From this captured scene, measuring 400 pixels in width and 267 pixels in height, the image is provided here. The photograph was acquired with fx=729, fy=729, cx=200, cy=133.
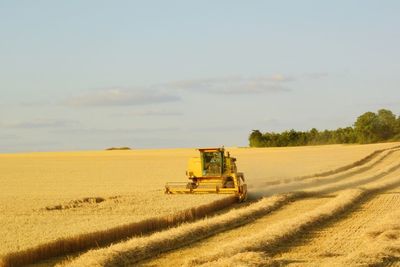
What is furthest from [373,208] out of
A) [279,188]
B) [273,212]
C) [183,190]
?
[279,188]

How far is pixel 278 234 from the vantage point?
615 inches

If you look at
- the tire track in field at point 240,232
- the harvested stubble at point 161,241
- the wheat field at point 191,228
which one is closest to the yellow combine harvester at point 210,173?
the wheat field at point 191,228

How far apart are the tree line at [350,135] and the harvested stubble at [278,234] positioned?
8238cm

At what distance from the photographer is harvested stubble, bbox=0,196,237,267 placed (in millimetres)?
12734

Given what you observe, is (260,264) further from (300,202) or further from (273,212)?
(300,202)

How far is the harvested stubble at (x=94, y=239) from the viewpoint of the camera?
41.8 ft

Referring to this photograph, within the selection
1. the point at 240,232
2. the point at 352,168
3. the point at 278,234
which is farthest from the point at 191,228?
the point at 352,168

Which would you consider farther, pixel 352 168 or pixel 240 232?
pixel 352 168

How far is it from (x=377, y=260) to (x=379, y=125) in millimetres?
100485

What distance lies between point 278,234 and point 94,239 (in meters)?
3.90

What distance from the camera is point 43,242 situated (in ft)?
44.9

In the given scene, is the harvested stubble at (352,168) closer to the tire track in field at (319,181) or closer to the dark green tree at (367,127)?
the tire track in field at (319,181)

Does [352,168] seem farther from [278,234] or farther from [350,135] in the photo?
[350,135]

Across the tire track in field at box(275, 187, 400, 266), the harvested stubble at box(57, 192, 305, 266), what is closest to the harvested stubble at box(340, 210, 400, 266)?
the tire track in field at box(275, 187, 400, 266)
